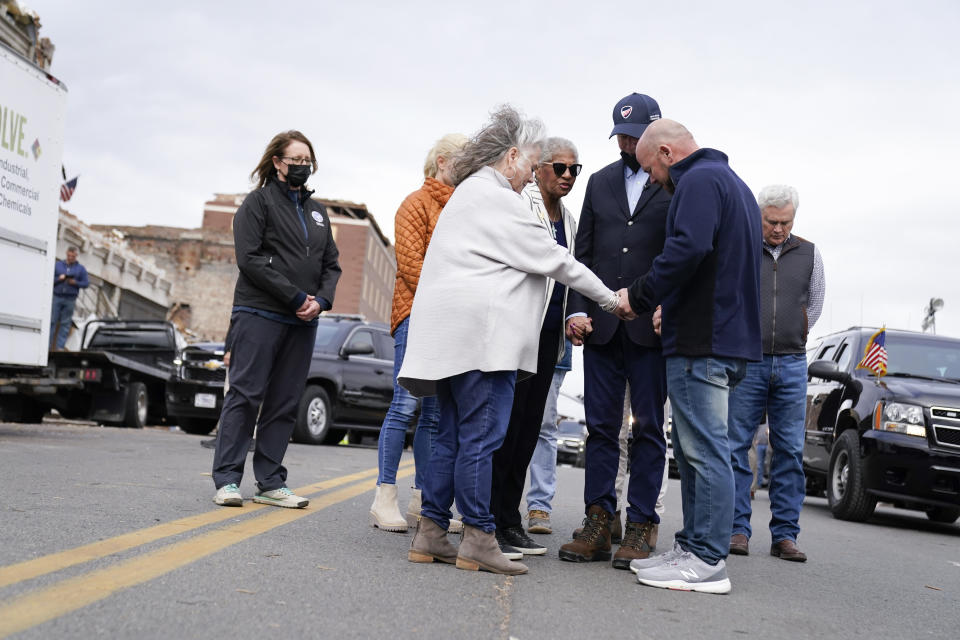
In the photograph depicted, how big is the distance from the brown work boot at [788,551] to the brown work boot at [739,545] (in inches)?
6.4

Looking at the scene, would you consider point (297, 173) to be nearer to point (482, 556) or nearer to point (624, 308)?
point (624, 308)

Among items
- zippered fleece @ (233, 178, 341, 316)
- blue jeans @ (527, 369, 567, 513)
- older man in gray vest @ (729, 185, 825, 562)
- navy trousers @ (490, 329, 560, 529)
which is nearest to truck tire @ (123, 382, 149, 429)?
zippered fleece @ (233, 178, 341, 316)

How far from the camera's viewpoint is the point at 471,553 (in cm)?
418

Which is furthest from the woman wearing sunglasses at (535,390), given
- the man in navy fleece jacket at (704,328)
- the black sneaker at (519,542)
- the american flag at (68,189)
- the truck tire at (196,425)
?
the american flag at (68,189)

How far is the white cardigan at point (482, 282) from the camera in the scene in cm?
422

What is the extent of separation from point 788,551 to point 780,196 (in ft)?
6.98

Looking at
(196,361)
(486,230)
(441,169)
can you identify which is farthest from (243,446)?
(196,361)

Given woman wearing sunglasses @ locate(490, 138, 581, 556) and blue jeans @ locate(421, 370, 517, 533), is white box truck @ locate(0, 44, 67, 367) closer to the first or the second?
woman wearing sunglasses @ locate(490, 138, 581, 556)

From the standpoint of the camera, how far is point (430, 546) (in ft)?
14.1

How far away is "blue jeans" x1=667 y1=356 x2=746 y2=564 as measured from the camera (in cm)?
436

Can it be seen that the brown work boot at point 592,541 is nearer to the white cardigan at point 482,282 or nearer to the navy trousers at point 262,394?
the white cardigan at point 482,282

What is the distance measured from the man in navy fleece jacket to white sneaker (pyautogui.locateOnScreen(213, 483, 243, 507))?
2.21m

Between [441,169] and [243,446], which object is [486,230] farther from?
[243,446]

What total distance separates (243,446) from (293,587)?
245cm
